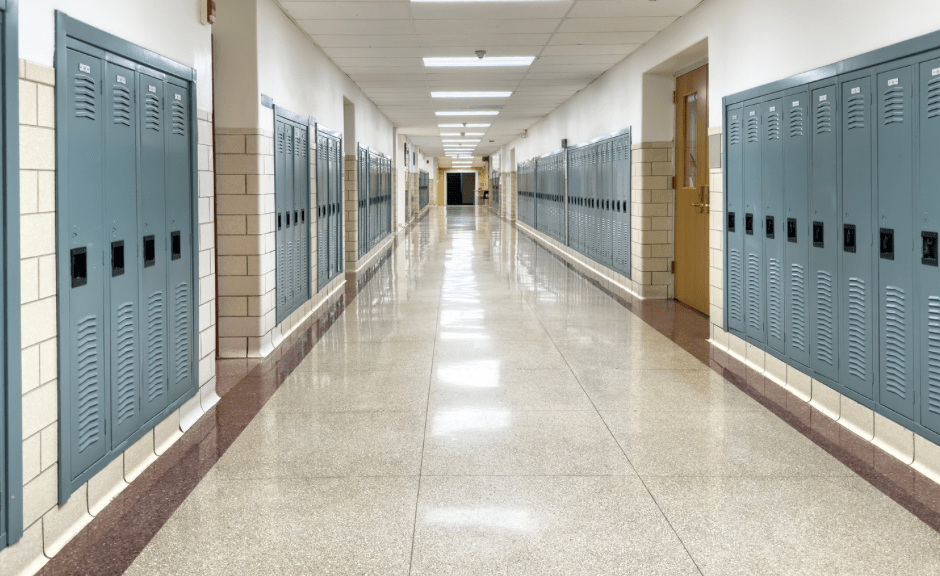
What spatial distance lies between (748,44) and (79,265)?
4.35m

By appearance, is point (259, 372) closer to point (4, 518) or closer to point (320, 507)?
point (320, 507)

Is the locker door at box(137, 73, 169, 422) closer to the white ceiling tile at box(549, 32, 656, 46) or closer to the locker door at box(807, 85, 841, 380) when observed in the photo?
the locker door at box(807, 85, 841, 380)

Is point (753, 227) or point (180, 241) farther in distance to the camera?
point (753, 227)

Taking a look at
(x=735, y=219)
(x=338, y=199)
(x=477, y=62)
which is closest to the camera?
(x=735, y=219)

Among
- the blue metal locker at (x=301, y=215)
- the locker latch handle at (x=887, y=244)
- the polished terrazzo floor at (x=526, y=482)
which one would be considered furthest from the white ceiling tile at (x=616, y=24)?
the locker latch handle at (x=887, y=244)

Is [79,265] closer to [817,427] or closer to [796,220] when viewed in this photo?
[817,427]

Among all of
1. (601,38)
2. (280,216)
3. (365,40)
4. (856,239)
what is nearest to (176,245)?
(280,216)

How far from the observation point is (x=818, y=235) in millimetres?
4215

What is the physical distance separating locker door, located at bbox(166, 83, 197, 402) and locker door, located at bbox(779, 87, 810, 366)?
3.21 metres

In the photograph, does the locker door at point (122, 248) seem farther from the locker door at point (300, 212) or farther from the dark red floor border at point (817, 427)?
the locker door at point (300, 212)

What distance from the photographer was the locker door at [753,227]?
199 inches

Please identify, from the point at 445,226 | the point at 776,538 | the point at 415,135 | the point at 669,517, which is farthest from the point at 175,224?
the point at 445,226

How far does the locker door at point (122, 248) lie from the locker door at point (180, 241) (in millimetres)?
408

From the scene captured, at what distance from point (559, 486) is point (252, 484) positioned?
1215 mm
